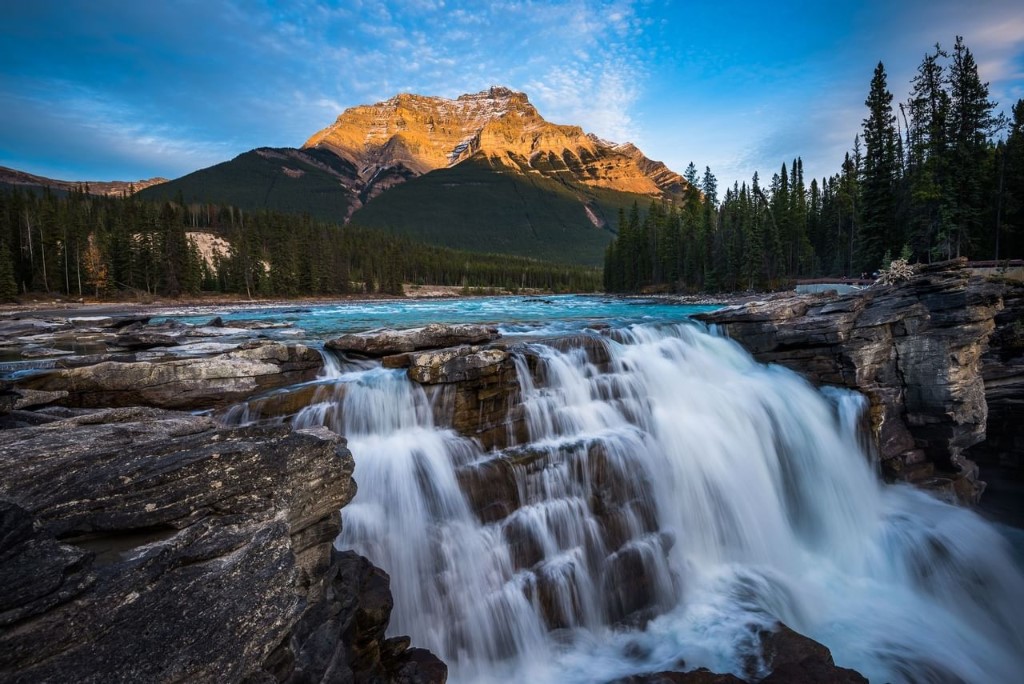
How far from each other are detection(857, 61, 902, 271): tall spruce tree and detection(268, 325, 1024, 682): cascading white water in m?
38.5

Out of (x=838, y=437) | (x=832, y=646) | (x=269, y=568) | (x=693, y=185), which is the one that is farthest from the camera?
(x=693, y=185)

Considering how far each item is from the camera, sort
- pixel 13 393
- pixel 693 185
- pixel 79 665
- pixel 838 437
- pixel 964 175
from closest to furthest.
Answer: pixel 79 665, pixel 13 393, pixel 838 437, pixel 964 175, pixel 693 185

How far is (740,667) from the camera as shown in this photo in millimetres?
6793

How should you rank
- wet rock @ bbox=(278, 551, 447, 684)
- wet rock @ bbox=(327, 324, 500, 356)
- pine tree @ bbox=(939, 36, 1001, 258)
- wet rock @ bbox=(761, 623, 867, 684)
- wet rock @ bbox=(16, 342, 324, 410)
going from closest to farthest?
wet rock @ bbox=(278, 551, 447, 684) → wet rock @ bbox=(761, 623, 867, 684) → wet rock @ bbox=(16, 342, 324, 410) → wet rock @ bbox=(327, 324, 500, 356) → pine tree @ bbox=(939, 36, 1001, 258)

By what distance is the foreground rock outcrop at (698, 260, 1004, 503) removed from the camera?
14.1 m

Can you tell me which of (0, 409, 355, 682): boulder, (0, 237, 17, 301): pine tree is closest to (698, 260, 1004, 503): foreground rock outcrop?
(0, 409, 355, 682): boulder

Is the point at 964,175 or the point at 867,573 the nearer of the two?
the point at 867,573

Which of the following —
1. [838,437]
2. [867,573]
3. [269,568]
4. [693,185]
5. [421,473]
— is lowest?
[867,573]

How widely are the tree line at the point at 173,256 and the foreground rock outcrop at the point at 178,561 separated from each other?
68.2m

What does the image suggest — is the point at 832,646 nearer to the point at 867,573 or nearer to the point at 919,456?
the point at 867,573

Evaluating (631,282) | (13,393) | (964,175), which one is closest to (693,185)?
(631,282)

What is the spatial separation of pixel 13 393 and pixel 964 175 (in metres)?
52.0

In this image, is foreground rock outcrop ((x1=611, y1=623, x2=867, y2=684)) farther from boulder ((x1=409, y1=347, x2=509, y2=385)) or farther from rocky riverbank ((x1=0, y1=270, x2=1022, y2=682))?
boulder ((x1=409, y1=347, x2=509, y2=385))

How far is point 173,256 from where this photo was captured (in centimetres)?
6656
